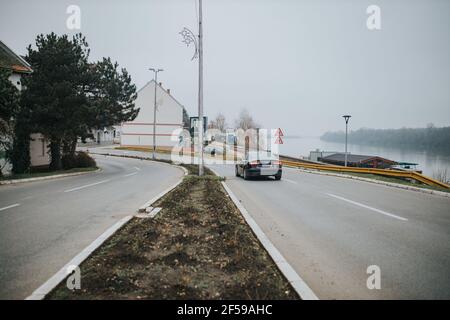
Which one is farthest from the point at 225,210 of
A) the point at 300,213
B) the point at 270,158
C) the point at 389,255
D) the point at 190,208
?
the point at 270,158

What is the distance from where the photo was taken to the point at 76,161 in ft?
89.5

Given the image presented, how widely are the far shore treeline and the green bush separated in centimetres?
10474

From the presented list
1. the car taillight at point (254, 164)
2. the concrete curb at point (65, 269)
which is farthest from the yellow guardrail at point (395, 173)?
the concrete curb at point (65, 269)

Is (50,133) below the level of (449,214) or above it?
above

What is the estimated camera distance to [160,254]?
463 centimetres

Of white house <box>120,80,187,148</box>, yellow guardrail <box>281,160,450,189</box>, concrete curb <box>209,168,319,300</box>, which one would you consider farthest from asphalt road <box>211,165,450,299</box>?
white house <box>120,80,187,148</box>

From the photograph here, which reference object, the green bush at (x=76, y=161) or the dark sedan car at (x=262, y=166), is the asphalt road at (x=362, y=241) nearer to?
the dark sedan car at (x=262, y=166)

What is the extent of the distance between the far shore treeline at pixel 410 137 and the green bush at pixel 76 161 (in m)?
105

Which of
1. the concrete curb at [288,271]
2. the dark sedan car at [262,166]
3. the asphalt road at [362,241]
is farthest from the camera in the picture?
the dark sedan car at [262,166]

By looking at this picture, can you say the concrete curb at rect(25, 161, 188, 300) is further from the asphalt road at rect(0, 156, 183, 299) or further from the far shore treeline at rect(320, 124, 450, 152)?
the far shore treeline at rect(320, 124, 450, 152)

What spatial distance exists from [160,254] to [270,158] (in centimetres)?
1220

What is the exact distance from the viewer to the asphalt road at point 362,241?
365cm
